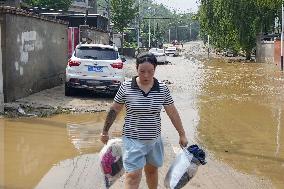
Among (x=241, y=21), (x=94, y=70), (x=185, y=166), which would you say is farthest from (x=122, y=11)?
(x=185, y=166)

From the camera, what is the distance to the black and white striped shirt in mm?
5109

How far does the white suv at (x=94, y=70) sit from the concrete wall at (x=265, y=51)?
29.9 metres

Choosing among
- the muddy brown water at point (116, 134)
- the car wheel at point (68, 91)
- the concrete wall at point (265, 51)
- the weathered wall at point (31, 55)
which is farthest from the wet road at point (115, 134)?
the concrete wall at point (265, 51)

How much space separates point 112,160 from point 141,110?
0.69m

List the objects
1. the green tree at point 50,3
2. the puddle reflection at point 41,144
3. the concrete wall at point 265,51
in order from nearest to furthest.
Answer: the puddle reflection at point 41,144, the concrete wall at point 265,51, the green tree at point 50,3

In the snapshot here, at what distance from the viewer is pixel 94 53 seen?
598 inches

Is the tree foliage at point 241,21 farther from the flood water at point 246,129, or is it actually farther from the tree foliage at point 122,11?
the flood water at point 246,129

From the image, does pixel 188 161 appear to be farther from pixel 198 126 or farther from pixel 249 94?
pixel 249 94

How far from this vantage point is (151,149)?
5.22 metres

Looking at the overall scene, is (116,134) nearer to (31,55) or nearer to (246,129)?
(246,129)

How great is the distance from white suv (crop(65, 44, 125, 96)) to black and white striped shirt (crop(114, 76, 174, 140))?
987 cm

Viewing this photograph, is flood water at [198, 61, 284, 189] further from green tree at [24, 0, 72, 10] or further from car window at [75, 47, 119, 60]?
green tree at [24, 0, 72, 10]

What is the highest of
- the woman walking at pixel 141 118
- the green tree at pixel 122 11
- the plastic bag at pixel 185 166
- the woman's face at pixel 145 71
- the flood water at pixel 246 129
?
the green tree at pixel 122 11

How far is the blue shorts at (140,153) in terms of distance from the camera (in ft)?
16.6
